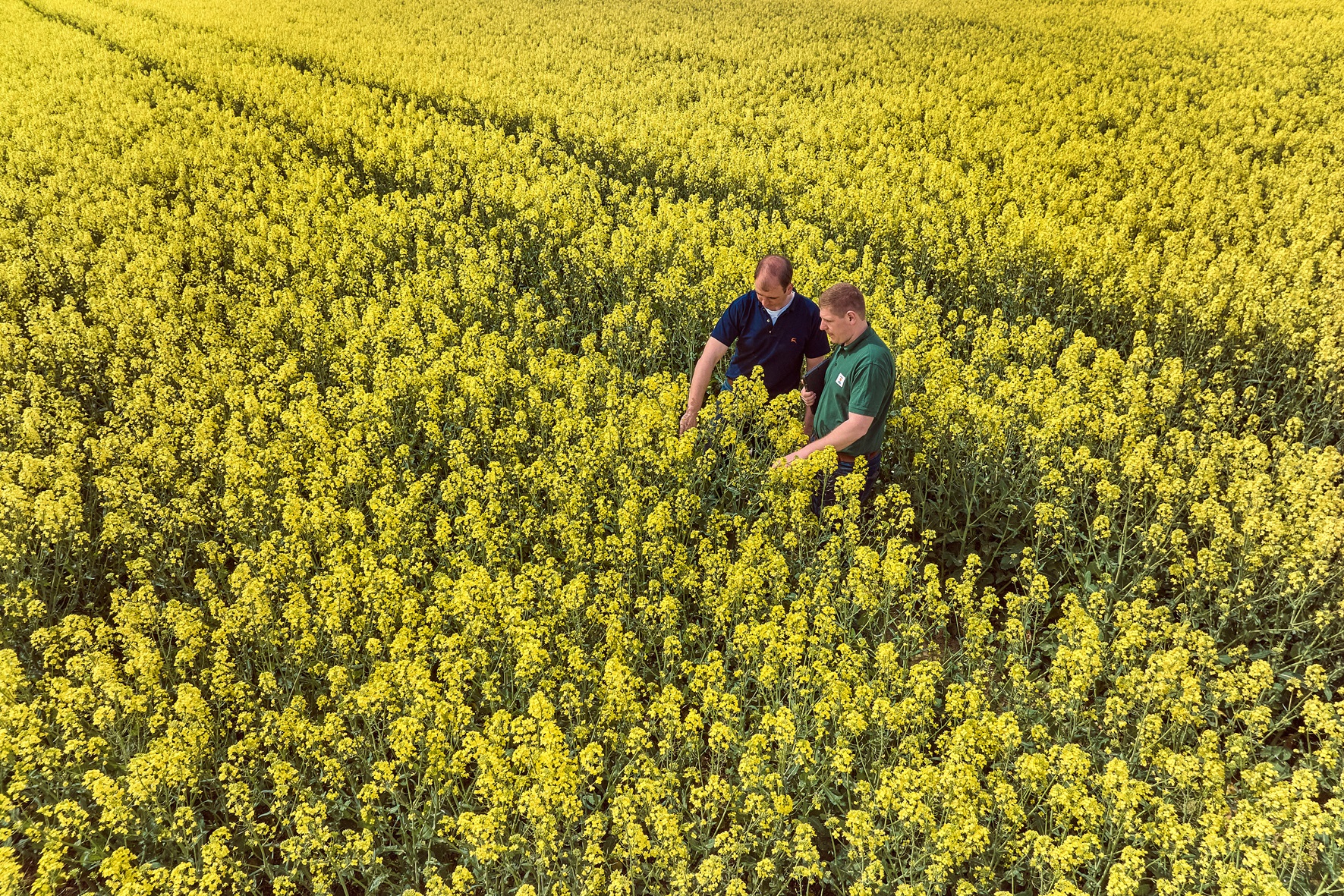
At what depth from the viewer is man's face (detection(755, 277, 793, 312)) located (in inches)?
232

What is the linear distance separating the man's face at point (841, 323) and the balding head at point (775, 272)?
21.2 inches

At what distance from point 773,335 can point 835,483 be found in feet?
4.58

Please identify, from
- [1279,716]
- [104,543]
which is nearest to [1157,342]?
[1279,716]

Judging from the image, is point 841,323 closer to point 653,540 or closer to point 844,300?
point 844,300

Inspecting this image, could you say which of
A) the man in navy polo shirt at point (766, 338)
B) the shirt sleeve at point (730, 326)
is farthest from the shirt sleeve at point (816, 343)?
the shirt sleeve at point (730, 326)

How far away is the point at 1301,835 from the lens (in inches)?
135

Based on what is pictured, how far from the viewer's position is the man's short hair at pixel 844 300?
5.34 meters

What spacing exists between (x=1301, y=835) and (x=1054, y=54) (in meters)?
23.7

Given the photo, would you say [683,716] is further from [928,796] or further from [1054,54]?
[1054,54]

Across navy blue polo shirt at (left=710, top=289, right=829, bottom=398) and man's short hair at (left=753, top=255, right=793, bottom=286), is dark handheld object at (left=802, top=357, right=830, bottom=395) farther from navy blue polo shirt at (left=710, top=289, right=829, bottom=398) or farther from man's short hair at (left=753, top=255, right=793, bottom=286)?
man's short hair at (left=753, top=255, right=793, bottom=286)

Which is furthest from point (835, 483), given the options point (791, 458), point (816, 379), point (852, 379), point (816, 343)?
point (816, 343)

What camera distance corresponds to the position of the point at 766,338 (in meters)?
6.43

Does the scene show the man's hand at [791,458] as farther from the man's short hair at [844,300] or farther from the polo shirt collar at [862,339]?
the man's short hair at [844,300]

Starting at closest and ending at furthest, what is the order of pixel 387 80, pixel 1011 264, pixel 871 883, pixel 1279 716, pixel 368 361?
pixel 871 883, pixel 1279 716, pixel 368 361, pixel 1011 264, pixel 387 80
